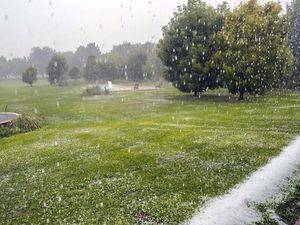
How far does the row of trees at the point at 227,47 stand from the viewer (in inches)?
2184

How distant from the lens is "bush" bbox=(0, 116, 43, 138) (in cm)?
4231

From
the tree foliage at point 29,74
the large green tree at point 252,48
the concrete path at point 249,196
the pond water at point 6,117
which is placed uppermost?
the large green tree at point 252,48

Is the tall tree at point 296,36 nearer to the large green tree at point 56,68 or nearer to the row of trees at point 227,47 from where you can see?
the row of trees at point 227,47

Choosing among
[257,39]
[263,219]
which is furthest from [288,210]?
[257,39]

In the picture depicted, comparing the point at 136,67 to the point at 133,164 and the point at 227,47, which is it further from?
the point at 133,164

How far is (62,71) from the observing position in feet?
432

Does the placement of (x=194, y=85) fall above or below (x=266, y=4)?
below

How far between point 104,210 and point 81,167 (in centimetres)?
781

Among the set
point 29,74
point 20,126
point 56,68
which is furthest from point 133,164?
point 56,68

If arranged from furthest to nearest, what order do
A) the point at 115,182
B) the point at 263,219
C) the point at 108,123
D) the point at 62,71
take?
1. the point at 62,71
2. the point at 108,123
3. the point at 115,182
4. the point at 263,219

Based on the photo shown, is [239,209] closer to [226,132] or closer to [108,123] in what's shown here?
[226,132]

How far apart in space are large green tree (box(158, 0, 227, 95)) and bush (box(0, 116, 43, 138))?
90.2 feet

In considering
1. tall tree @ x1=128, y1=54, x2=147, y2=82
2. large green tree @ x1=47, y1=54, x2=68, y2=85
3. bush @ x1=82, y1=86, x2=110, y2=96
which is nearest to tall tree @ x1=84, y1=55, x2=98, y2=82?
tall tree @ x1=128, y1=54, x2=147, y2=82

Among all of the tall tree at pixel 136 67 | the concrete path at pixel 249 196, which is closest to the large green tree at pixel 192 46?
the concrete path at pixel 249 196
